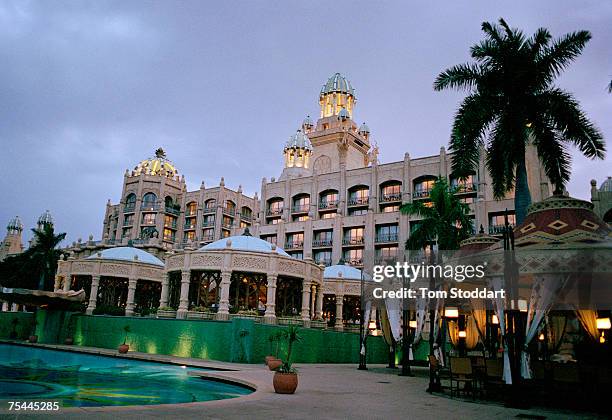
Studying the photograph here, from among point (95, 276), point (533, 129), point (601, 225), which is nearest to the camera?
point (601, 225)

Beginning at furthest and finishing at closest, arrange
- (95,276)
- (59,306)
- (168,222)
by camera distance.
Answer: (168,222), (95,276), (59,306)

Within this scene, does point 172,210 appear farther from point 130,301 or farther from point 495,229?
point 495,229

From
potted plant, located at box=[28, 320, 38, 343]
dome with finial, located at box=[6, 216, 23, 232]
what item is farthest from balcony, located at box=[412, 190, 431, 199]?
dome with finial, located at box=[6, 216, 23, 232]

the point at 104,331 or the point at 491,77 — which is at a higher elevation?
the point at 491,77

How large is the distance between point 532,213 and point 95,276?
34057mm

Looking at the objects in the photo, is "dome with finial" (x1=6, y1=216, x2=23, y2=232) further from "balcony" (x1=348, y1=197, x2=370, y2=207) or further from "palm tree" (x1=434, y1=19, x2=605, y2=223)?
"palm tree" (x1=434, y1=19, x2=605, y2=223)

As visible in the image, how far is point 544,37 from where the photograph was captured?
22266 millimetres

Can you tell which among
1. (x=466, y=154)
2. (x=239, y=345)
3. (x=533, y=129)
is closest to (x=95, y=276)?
(x=239, y=345)

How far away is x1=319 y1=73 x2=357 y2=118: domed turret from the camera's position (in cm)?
8225

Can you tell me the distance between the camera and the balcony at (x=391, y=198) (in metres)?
63.4

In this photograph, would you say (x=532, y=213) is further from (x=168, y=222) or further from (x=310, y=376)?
(x=168, y=222)

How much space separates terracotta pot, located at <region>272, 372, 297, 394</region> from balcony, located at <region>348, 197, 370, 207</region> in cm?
5344

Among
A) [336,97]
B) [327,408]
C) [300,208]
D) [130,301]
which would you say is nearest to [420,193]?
[300,208]

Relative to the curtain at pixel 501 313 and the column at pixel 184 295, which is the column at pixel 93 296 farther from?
the curtain at pixel 501 313
